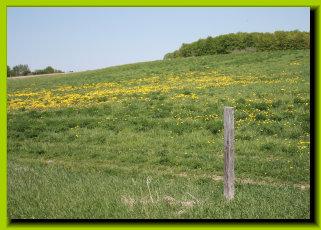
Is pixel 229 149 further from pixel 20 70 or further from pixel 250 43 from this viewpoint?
pixel 20 70

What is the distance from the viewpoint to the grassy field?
495cm

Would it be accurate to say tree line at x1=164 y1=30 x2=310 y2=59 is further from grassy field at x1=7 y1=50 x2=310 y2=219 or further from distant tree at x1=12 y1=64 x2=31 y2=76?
distant tree at x1=12 y1=64 x2=31 y2=76

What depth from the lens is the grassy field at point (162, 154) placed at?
4945 millimetres

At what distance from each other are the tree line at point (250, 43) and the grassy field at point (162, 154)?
74.4 ft

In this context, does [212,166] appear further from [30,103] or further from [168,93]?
[30,103]

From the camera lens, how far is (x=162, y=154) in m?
9.18

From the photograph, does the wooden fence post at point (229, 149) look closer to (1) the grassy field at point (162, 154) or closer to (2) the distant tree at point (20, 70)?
(1) the grassy field at point (162, 154)

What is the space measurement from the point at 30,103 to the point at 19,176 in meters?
14.7

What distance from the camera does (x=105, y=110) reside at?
15.3 meters

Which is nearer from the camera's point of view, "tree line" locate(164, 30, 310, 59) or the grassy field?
the grassy field

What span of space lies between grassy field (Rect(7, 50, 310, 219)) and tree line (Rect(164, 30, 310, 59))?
74.4 ft

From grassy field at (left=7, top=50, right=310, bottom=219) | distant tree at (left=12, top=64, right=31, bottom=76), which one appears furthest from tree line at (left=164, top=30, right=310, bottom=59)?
distant tree at (left=12, top=64, right=31, bottom=76)
